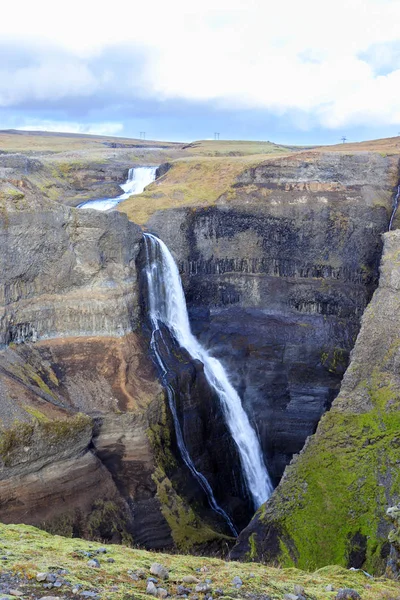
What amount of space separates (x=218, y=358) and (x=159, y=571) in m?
28.7

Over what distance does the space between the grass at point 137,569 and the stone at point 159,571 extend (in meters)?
0.13

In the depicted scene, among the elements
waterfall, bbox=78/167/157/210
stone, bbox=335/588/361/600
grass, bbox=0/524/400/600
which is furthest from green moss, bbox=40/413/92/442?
waterfall, bbox=78/167/157/210

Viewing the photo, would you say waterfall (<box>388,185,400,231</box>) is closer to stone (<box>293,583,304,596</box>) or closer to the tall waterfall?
the tall waterfall

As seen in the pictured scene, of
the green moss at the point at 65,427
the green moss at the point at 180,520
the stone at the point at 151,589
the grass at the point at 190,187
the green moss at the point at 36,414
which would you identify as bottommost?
the green moss at the point at 180,520

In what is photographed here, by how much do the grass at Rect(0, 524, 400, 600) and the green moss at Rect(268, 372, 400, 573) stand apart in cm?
878

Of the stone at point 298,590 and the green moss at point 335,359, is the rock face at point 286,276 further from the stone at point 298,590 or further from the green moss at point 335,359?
the stone at point 298,590

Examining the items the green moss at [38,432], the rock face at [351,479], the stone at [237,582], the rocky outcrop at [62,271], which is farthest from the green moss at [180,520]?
the stone at [237,582]

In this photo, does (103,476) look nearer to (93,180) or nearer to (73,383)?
(73,383)

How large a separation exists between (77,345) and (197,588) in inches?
869

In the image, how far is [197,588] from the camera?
40.5 feet

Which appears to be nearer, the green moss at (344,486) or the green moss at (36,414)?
the green moss at (344,486)

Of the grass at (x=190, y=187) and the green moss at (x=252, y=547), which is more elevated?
the grass at (x=190, y=187)

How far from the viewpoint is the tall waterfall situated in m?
36.2

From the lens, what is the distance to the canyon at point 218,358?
26.2 meters
